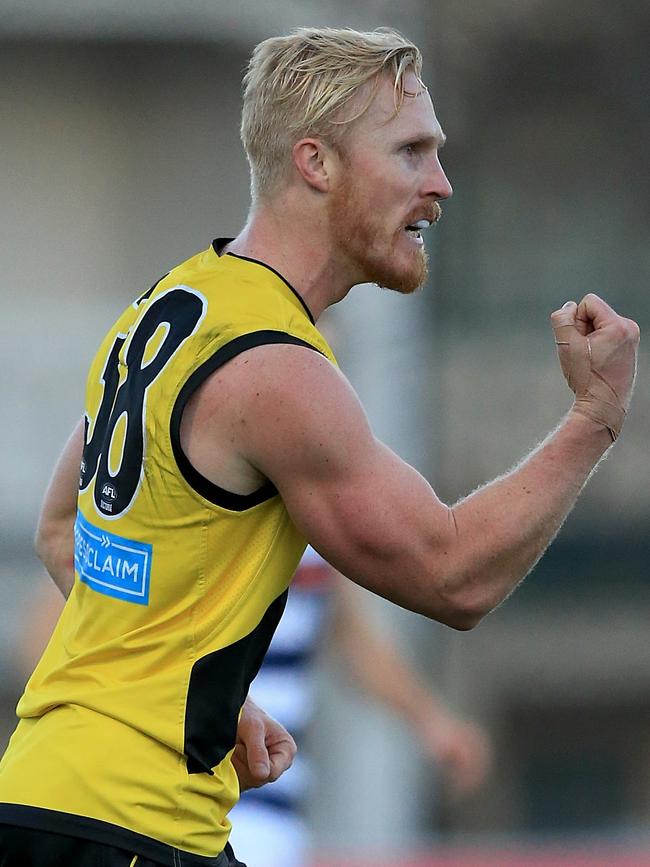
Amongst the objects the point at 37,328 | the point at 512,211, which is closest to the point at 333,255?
the point at 37,328

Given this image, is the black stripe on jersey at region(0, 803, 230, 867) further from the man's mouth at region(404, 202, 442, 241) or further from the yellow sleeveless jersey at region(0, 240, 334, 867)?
the man's mouth at region(404, 202, 442, 241)

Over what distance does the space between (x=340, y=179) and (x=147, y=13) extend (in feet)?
30.1

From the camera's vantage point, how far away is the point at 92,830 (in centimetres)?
239

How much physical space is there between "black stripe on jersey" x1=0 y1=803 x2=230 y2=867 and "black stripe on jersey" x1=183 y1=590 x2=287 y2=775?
125 mm

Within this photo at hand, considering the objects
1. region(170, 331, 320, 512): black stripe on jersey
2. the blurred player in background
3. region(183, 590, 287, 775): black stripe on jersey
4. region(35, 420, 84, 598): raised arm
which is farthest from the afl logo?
the blurred player in background

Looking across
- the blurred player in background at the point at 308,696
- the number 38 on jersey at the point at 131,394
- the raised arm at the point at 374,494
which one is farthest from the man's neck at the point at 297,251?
the blurred player in background at the point at 308,696

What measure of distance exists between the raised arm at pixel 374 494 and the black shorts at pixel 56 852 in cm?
54

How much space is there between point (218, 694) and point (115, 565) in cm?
25

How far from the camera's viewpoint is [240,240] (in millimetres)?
2666

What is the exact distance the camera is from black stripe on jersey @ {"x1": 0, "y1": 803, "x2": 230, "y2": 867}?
94.0 inches

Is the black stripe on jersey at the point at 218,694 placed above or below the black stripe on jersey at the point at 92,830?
above

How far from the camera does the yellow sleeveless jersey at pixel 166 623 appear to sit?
239 cm

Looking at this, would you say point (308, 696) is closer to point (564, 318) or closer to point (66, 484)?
point (66, 484)

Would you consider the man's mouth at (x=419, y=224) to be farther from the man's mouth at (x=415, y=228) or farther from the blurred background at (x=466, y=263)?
the blurred background at (x=466, y=263)
